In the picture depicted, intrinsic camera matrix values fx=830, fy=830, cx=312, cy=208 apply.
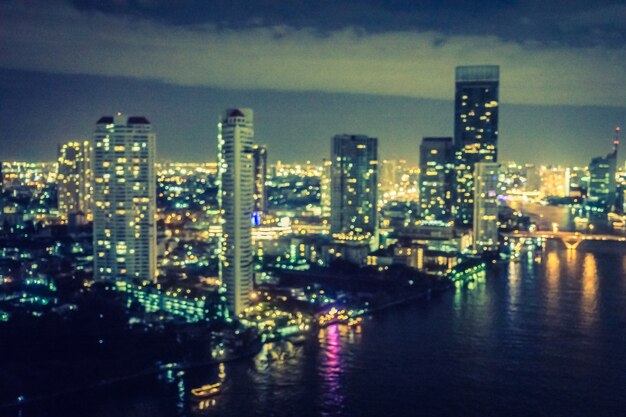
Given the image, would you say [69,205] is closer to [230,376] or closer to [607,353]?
[230,376]

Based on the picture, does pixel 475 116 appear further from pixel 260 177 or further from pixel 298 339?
pixel 298 339

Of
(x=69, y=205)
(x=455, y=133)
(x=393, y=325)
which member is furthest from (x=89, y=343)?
(x=455, y=133)

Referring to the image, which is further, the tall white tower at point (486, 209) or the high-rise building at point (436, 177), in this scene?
the high-rise building at point (436, 177)

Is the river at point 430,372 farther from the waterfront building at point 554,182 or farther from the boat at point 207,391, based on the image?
the waterfront building at point 554,182

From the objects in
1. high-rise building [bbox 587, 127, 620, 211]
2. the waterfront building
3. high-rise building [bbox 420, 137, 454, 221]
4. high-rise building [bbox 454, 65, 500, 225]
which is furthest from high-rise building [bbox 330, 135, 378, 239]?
the waterfront building

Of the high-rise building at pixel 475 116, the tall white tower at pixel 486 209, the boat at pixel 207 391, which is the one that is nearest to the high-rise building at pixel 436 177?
the high-rise building at pixel 475 116

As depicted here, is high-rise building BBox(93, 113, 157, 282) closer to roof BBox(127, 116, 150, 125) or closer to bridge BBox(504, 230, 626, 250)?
roof BBox(127, 116, 150, 125)
